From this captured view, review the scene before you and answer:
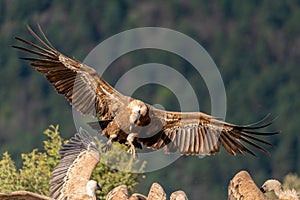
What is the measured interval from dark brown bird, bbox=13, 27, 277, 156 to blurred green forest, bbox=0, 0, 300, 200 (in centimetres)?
5075

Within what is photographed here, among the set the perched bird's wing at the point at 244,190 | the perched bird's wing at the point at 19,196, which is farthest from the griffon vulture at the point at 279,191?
the perched bird's wing at the point at 19,196

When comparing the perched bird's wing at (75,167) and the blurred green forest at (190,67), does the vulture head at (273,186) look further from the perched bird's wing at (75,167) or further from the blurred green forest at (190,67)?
the blurred green forest at (190,67)

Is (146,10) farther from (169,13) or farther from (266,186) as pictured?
(266,186)

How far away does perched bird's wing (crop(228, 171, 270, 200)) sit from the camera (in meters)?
17.0

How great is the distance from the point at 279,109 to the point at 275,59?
30.5 feet

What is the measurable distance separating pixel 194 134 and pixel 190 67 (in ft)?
220

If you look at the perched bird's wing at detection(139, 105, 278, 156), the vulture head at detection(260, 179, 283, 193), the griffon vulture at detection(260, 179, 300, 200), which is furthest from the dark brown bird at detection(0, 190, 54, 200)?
the vulture head at detection(260, 179, 283, 193)

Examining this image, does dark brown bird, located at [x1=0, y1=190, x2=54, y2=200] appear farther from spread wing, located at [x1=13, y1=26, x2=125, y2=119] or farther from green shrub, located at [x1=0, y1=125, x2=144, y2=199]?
green shrub, located at [x1=0, y1=125, x2=144, y2=199]

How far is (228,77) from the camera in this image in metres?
91.3

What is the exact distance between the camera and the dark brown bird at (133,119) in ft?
59.8

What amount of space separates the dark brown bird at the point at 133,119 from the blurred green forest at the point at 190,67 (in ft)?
166

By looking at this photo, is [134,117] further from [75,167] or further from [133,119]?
[75,167]

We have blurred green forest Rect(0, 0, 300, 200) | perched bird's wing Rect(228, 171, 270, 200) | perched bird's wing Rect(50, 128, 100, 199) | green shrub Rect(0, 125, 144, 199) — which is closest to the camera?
perched bird's wing Rect(228, 171, 270, 200)

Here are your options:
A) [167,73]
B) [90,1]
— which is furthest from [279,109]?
[90,1]
